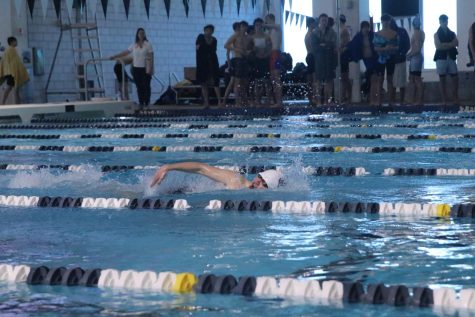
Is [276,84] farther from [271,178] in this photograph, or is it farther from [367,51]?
[271,178]

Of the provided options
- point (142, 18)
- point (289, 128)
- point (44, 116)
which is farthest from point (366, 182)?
point (142, 18)

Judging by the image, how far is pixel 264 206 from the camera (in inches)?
238

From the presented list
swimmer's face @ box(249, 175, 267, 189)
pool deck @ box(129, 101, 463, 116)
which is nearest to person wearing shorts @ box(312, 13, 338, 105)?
pool deck @ box(129, 101, 463, 116)

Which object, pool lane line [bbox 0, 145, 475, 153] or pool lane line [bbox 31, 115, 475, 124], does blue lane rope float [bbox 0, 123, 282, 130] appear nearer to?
pool lane line [bbox 31, 115, 475, 124]

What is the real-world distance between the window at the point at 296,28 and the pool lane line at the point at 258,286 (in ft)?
67.0

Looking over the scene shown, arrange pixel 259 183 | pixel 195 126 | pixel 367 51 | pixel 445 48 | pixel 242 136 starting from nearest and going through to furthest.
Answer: pixel 259 183, pixel 242 136, pixel 195 126, pixel 445 48, pixel 367 51

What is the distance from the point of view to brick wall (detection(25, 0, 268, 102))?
756 inches

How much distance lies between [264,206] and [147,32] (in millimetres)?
15457

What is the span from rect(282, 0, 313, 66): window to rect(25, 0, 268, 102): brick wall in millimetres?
739

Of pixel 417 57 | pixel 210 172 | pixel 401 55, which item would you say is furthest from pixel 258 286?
pixel 417 57

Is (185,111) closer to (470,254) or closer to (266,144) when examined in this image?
(266,144)

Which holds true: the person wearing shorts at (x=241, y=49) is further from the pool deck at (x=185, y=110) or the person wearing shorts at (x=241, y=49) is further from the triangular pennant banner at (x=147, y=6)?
the triangular pennant banner at (x=147, y=6)

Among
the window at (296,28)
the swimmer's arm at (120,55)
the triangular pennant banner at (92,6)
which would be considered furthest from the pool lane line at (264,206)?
the window at (296,28)

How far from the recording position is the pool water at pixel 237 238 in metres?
3.75
